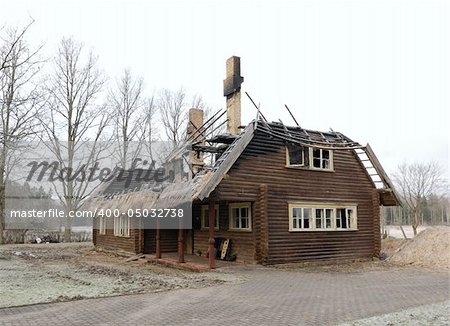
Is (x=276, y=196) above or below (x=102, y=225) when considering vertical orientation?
above

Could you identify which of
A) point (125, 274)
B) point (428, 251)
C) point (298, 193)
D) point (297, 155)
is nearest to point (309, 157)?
point (297, 155)

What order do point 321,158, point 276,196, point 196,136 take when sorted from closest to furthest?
point 276,196
point 321,158
point 196,136

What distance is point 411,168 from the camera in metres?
59.8

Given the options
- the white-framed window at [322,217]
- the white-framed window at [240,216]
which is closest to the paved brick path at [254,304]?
the white-framed window at [240,216]

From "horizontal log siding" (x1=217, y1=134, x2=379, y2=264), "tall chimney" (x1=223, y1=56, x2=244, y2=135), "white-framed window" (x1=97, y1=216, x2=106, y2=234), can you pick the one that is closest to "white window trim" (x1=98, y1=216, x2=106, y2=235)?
"white-framed window" (x1=97, y1=216, x2=106, y2=234)

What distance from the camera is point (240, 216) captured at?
1822cm

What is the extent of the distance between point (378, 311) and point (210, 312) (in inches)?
138

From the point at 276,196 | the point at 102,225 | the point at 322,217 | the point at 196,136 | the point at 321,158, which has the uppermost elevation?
the point at 196,136

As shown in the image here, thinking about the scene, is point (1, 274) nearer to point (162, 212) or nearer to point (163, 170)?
point (162, 212)

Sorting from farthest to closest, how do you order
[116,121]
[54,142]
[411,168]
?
[411,168] → [116,121] → [54,142]

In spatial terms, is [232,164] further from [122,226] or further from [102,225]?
[102,225]

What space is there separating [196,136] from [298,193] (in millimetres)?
6347

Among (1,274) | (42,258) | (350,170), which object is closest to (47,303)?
(1,274)

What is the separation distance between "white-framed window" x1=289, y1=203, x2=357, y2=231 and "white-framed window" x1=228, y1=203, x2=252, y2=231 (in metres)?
1.75
